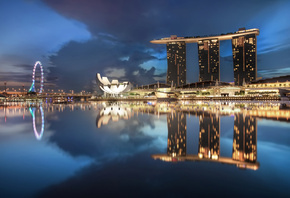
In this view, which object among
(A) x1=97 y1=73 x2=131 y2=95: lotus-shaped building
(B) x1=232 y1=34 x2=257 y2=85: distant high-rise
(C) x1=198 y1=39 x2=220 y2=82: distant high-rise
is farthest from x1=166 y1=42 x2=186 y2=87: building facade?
(A) x1=97 y1=73 x2=131 y2=95: lotus-shaped building

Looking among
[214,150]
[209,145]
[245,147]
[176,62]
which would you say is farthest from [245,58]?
[214,150]

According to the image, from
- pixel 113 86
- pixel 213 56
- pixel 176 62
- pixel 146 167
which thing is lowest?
pixel 146 167

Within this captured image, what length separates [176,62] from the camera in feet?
367

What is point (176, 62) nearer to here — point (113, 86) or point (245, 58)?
point (245, 58)

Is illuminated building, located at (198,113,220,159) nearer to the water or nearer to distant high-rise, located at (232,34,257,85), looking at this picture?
the water

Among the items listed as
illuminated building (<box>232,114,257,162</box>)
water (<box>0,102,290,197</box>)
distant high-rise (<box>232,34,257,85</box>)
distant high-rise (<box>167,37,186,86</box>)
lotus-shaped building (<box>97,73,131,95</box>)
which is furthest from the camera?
distant high-rise (<box>167,37,186,86</box>)

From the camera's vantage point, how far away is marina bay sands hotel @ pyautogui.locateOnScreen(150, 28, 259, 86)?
92.8 metres

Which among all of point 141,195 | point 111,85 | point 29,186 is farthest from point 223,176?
point 111,85

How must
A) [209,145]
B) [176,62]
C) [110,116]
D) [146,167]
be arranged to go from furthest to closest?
[176,62], [110,116], [209,145], [146,167]

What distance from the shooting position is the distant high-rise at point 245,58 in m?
91.9

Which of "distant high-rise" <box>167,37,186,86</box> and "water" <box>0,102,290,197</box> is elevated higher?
"distant high-rise" <box>167,37,186,86</box>

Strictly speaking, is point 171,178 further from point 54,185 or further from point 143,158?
point 54,185

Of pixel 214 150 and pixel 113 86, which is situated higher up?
pixel 113 86

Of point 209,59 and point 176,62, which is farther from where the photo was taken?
point 176,62
